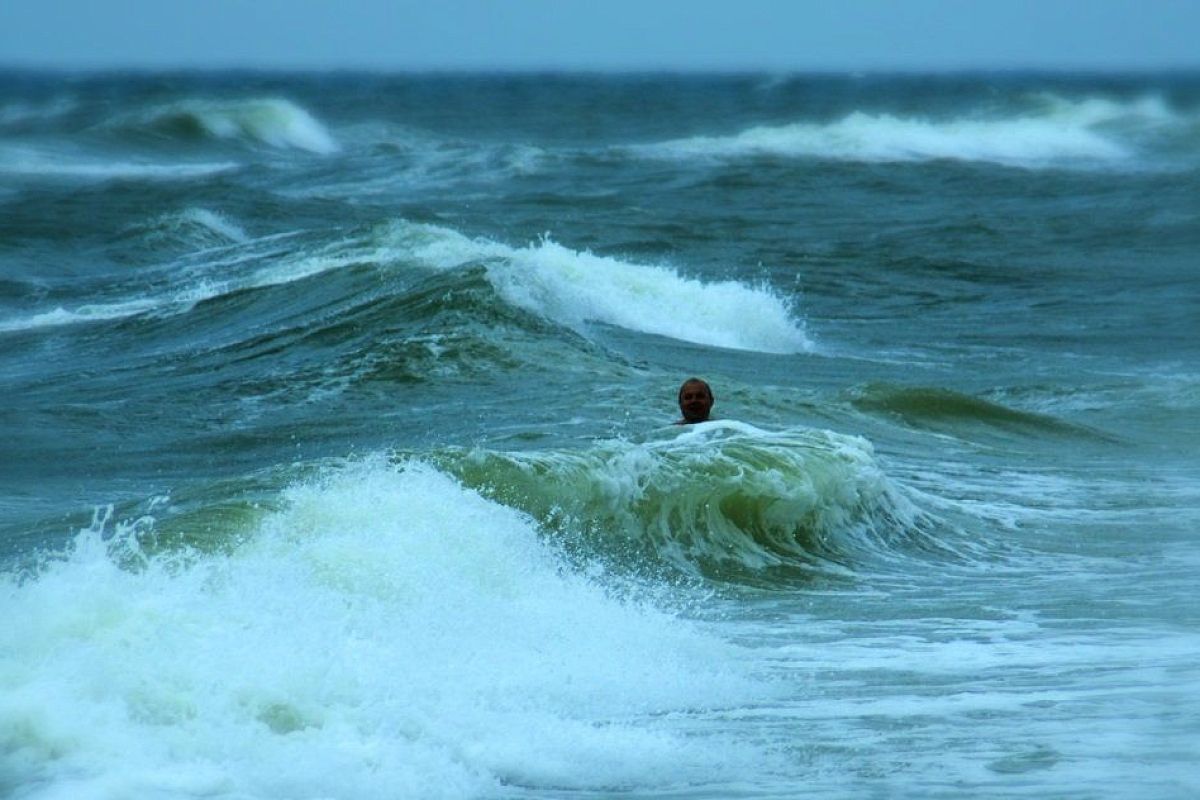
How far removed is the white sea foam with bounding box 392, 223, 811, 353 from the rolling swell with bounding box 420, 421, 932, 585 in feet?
22.4

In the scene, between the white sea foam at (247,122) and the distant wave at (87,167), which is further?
the white sea foam at (247,122)

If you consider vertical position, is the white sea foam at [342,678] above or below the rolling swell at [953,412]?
above

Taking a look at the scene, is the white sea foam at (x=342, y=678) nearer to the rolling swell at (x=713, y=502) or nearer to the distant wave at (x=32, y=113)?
the rolling swell at (x=713, y=502)

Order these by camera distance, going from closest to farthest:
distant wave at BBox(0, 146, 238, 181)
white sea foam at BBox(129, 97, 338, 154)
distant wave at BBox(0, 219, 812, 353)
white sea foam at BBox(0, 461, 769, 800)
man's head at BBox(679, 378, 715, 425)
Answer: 1. white sea foam at BBox(0, 461, 769, 800)
2. man's head at BBox(679, 378, 715, 425)
3. distant wave at BBox(0, 219, 812, 353)
4. distant wave at BBox(0, 146, 238, 181)
5. white sea foam at BBox(129, 97, 338, 154)

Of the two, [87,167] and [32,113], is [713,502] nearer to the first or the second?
[87,167]

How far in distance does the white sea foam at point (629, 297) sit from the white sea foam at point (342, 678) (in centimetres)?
977

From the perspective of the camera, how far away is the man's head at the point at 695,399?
1206 centimetres

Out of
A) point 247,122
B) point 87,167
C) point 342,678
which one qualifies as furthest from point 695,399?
point 247,122

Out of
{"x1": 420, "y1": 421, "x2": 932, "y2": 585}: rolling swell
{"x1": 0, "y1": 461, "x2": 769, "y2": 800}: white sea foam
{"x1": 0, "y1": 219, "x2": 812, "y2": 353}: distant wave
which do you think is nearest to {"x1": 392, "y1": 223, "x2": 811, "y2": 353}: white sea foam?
{"x1": 0, "y1": 219, "x2": 812, "y2": 353}: distant wave

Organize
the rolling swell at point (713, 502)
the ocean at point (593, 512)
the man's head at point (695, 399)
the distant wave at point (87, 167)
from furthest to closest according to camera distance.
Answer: the distant wave at point (87, 167)
the man's head at point (695, 399)
the rolling swell at point (713, 502)
the ocean at point (593, 512)

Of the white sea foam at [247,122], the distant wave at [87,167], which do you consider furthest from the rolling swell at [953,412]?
the white sea foam at [247,122]

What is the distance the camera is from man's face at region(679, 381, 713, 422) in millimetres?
12062

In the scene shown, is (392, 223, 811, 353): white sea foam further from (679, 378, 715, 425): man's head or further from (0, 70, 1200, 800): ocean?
(679, 378, 715, 425): man's head

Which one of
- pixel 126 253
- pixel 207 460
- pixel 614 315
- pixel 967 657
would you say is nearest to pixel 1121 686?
pixel 967 657
